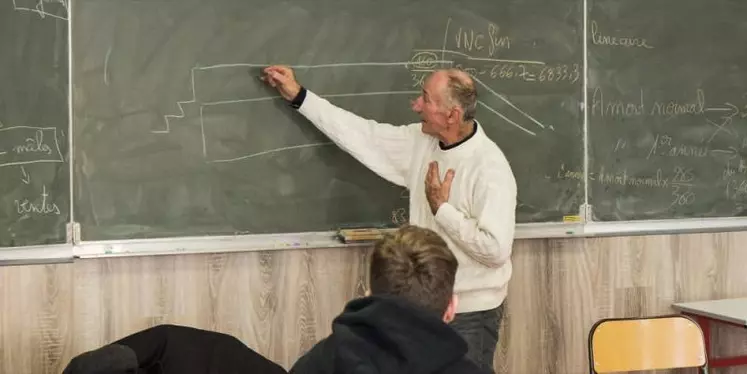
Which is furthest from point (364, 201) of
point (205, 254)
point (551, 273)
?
point (551, 273)

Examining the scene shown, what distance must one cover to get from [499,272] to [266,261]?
0.90m

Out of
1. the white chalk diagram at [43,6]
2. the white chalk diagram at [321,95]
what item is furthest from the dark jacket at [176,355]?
the white chalk diagram at [43,6]

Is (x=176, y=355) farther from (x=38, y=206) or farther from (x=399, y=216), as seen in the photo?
(x=399, y=216)

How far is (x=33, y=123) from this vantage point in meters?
2.93

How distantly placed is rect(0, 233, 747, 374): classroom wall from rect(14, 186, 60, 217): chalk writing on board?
0.67ft

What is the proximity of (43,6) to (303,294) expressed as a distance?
143 centimetres

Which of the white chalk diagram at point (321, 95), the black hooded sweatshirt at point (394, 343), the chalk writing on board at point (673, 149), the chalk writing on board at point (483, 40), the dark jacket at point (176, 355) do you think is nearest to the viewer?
the black hooded sweatshirt at point (394, 343)

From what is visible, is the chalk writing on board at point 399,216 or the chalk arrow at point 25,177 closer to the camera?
the chalk arrow at point 25,177

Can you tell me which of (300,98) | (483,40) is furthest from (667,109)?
(300,98)

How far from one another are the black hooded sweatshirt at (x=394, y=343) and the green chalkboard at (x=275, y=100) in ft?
5.14

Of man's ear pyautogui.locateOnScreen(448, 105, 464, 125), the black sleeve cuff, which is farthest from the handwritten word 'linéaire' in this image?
the black sleeve cuff

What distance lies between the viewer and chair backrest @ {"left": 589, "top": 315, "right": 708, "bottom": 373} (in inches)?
134

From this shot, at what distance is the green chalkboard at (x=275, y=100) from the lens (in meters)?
3.05

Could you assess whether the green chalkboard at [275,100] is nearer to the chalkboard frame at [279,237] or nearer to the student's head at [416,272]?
the chalkboard frame at [279,237]
